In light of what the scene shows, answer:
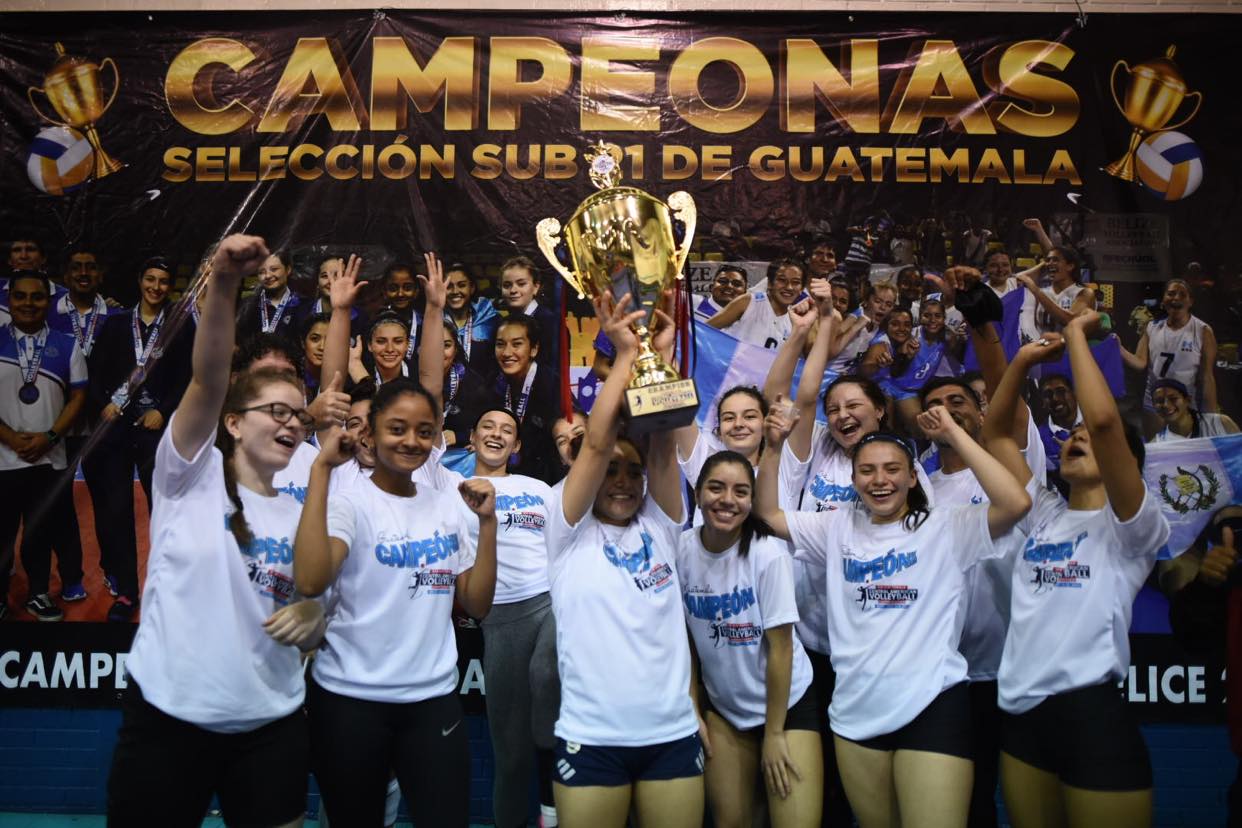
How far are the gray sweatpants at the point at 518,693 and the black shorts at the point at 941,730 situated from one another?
4.58ft

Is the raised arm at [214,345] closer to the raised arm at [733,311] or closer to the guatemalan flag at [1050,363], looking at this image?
the raised arm at [733,311]

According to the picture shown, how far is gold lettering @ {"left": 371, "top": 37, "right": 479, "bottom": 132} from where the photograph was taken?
4.71m

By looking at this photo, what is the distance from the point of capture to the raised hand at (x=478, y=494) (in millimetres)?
2920

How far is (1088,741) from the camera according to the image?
294cm

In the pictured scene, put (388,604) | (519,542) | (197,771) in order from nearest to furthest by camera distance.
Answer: (197,771)
(388,604)
(519,542)

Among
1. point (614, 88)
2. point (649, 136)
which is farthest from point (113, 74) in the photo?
point (649, 136)

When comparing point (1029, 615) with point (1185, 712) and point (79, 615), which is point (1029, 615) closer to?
point (1185, 712)

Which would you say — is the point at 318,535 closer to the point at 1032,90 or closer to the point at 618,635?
the point at 618,635

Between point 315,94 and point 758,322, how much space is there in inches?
96.7

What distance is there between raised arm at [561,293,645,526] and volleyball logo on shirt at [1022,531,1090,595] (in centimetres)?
148

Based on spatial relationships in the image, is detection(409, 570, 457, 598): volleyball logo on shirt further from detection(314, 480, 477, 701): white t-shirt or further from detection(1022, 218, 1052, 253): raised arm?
detection(1022, 218, 1052, 253): raised arm

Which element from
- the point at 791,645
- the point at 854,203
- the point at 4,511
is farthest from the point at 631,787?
the point at 4,511

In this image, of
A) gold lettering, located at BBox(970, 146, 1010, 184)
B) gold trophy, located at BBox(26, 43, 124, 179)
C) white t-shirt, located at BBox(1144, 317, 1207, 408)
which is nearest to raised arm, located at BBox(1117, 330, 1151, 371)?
white t-shirt, located at BBox(1144, 317, 1207, 408)

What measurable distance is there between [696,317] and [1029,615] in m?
2.17
